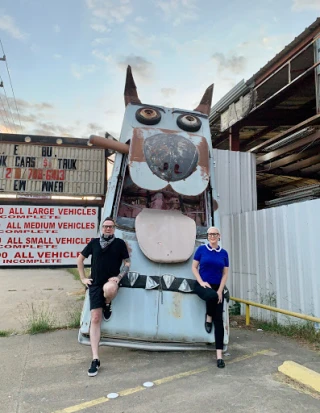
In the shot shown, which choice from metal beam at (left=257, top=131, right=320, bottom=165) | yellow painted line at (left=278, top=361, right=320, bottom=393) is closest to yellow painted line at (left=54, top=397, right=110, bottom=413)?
yellow painted line at (left=278, top=361, right=320, bottom=393)

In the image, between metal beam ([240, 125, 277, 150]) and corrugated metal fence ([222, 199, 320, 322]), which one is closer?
corrugated metal fence ([222, 199, 320, 322])

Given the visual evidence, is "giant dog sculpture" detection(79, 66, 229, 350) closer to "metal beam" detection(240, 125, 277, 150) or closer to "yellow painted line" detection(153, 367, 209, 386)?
"yellow painted line" detection(153, 367, 209, 386)

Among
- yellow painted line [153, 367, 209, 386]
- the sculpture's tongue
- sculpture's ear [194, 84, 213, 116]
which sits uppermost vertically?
sculpture's ear [194, 84, 213, 116]

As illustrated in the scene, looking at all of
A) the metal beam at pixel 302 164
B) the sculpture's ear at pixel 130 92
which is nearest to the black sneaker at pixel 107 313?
the sculpture's ear at pixel 130 92

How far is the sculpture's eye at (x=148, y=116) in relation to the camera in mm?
5469

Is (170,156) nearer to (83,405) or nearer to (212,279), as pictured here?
(212,279)

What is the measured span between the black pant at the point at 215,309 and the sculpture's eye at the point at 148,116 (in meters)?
2.97

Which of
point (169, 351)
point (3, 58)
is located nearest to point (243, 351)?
point (169, 351)

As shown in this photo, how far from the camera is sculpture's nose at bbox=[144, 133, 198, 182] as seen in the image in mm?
4875

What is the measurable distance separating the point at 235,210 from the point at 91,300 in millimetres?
4950

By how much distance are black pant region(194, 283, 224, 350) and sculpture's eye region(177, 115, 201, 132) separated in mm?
2852

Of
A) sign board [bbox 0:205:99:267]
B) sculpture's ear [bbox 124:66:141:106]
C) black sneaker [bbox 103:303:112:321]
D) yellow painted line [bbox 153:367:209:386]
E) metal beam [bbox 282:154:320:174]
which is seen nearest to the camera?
yellow painted line [bbox 153:367:209:386]

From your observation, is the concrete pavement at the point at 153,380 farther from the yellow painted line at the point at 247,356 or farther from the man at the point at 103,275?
the man at the point at 103,275

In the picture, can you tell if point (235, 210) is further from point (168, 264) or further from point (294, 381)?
point (294, 381)
